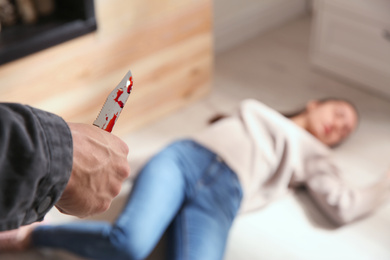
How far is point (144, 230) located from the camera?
1425 mm

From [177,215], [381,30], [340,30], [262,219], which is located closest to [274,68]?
[340,30]

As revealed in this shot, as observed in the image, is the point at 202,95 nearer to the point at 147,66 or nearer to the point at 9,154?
the point at 147,66

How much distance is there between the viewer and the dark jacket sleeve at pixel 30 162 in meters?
0.64

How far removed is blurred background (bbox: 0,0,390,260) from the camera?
1.65 metres

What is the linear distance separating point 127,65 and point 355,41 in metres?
1.01

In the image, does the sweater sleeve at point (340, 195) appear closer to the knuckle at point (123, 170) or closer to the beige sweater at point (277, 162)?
the beige sweater at point (277, 162)

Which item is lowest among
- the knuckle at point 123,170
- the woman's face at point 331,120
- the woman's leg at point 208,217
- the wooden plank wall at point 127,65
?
the woman's leg at point 208,217

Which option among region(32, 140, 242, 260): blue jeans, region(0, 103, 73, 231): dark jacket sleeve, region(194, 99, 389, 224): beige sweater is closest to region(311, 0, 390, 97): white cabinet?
region(194, 99, 389, 224): beige sweater

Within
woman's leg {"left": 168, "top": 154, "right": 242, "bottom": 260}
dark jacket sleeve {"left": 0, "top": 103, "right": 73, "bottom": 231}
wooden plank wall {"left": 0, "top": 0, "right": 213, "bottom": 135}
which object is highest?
dark jacket sleeve {"left": 0, "top": 103, "right": 73, "bottom": 231}

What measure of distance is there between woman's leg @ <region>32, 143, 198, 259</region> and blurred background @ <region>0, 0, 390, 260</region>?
87 mm

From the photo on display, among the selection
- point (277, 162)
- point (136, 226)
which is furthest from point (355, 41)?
point (136, 226)

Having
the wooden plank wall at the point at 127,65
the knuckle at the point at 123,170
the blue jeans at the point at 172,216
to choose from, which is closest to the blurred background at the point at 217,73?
the wooden plank wall at the point at 127,65

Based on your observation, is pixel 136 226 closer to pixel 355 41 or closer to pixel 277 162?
pixel 277 162

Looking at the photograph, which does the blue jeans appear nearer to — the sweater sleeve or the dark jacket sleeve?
the sweater sleeve
